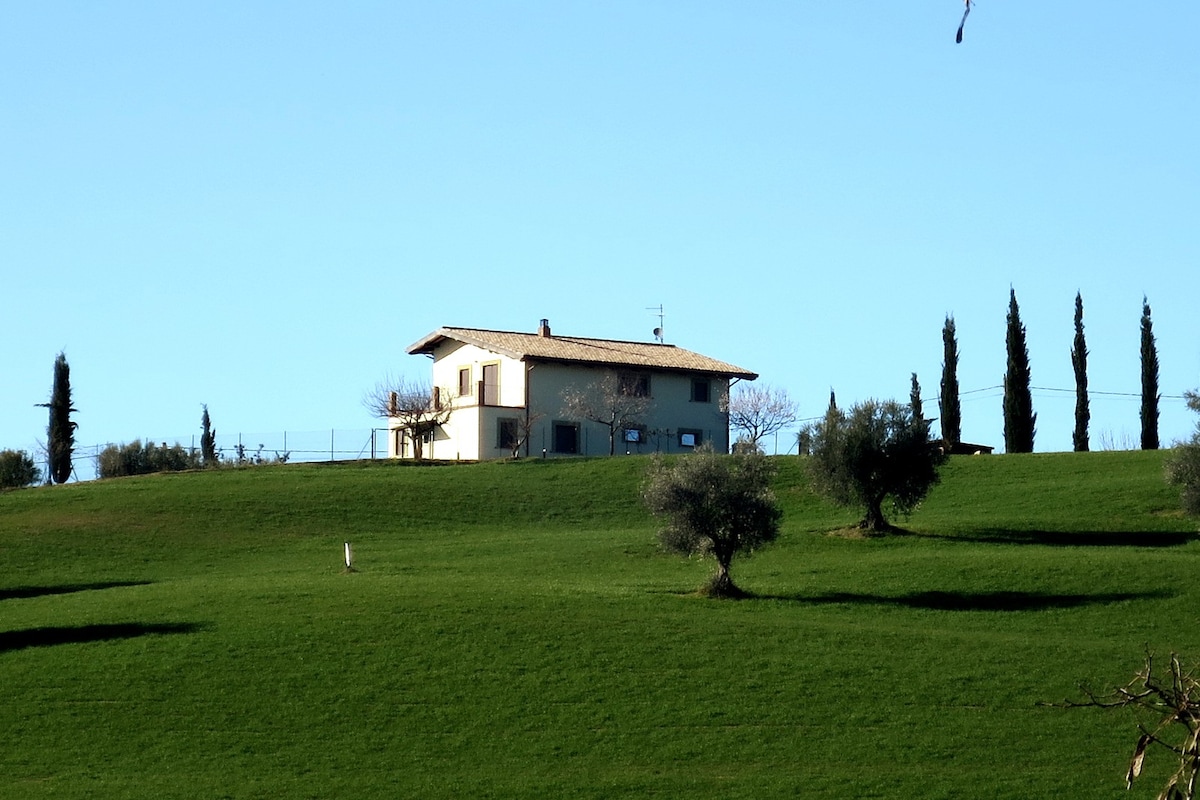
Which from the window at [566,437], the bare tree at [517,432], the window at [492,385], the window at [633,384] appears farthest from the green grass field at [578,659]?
the window at [633,384]

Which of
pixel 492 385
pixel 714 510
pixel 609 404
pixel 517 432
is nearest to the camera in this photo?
pixel 714 510

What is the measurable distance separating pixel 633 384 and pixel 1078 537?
3748 cm

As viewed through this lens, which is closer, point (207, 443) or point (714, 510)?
point (714, 510)

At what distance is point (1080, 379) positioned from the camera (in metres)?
85.9

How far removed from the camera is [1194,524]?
53594 mm

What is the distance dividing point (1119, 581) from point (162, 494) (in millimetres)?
40291

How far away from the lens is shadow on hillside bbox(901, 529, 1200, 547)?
51719mm

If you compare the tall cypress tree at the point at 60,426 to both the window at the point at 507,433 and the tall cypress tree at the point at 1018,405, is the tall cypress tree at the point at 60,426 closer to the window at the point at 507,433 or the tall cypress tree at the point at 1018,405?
the window at the point at 507,433

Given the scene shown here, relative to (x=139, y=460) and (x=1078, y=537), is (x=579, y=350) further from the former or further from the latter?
(x=1078, y=537)

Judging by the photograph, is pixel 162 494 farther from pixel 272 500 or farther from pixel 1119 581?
pixel 1119 581

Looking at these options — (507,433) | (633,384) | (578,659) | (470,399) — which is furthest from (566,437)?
(578,659)

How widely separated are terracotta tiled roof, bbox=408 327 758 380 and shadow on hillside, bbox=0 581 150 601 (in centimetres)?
4006

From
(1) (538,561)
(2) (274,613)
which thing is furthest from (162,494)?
Answer: (2) (274,613)

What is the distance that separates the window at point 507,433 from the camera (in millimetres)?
82562
